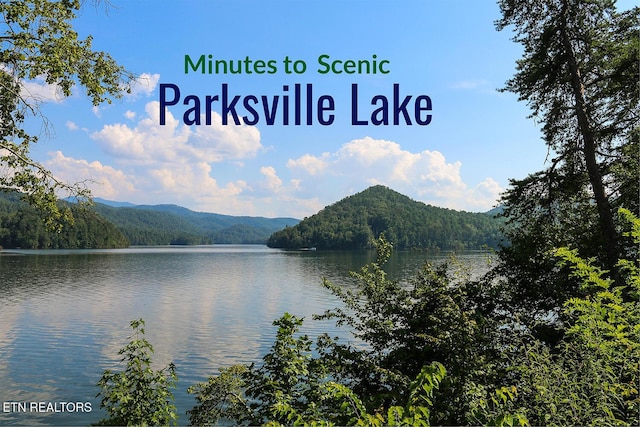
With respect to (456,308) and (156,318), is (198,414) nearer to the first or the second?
(456,308)

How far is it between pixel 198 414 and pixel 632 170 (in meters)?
11.9

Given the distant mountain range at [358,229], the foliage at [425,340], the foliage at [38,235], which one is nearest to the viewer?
the foliage at [425,340]

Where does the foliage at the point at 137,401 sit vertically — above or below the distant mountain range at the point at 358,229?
below

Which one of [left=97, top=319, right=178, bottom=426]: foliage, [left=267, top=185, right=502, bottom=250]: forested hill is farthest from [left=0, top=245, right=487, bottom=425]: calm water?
[left=267, top=185, right=502, bottom=250]: forested hill

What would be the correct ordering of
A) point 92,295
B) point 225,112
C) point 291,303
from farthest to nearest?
point 92,295 → point 291,303 → point 225,112

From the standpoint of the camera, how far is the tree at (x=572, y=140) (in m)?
12.4

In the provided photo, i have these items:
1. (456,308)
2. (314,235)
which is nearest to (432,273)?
(456,308)

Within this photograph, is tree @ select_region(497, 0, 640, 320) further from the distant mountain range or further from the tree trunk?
the distant mountain range

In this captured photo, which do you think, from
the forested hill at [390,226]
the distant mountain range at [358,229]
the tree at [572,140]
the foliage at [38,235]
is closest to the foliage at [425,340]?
the tree at [572,140]

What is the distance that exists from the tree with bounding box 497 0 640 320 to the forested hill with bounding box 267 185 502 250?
115783mm

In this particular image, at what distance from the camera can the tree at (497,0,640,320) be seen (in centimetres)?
1239

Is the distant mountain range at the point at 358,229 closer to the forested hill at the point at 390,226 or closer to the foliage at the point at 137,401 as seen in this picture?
the forested hill at the point at 390,226

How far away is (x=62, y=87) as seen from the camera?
9.41 meters

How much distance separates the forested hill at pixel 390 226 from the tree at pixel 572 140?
11578 centimetres
